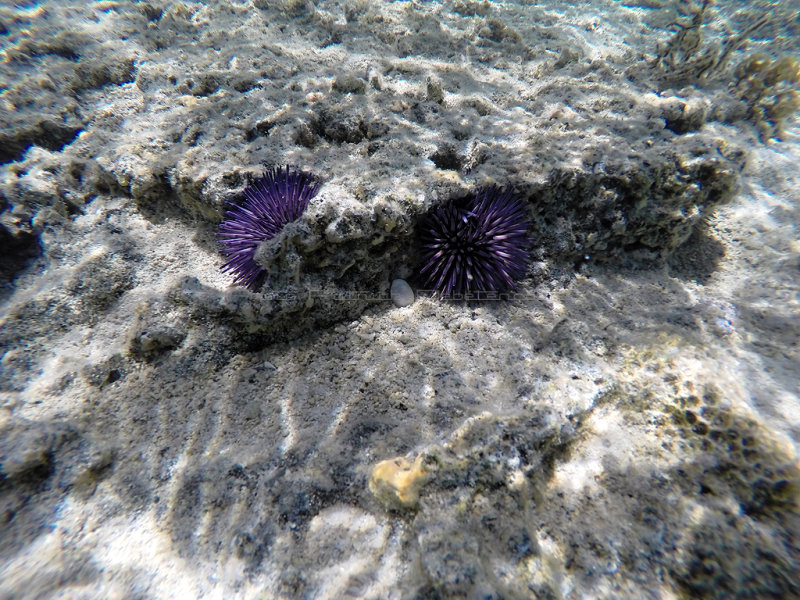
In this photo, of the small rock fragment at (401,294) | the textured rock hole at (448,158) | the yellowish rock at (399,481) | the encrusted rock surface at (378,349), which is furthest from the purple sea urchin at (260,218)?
the yellowish rock at (399,481)

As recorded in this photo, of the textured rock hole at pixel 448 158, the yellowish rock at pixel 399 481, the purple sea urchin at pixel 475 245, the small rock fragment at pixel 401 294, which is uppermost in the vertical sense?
the textured rock hole at pixel 448 158

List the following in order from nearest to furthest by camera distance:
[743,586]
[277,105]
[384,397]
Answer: [743,586], [384,397], [277,105]

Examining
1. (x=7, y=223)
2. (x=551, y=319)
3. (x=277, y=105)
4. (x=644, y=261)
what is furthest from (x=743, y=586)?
(x=7, y=223)

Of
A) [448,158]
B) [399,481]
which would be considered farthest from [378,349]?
[448,158]

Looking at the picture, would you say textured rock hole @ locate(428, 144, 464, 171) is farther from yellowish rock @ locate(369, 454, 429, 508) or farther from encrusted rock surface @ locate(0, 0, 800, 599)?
yellowish rock @ locate(369, 454, 429, 508)

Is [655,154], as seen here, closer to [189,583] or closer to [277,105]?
[277,105]

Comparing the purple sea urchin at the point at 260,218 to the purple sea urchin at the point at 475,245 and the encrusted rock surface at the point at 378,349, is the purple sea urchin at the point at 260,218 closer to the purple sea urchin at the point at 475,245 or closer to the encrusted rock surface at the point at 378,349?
the encrusted rock surface at the point at 378,349
